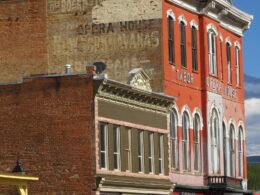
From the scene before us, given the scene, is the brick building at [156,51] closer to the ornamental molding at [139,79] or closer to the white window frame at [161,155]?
the white window frame at [161,155]

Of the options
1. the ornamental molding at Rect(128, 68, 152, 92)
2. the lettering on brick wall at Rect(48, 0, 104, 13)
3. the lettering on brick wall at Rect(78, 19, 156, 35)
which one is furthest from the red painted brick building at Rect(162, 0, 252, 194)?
the lettering on brick wall at Rect(48, 0, 104, 13)

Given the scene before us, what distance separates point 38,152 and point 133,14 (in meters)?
12.4

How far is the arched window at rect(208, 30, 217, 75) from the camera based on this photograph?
207 ft

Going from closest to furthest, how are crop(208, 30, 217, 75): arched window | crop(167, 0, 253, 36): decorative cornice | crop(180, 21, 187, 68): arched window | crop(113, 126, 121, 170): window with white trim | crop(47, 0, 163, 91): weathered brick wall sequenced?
crop(113, 126, 121, 170): window with white trim → crop(47, 0, 163, 91): weathered brick wall → crop(180, 21, 187, 68): arched window → crop(167, 0, 253, 36): decorative cornice → crop(208, 30, 217, 75): arched window

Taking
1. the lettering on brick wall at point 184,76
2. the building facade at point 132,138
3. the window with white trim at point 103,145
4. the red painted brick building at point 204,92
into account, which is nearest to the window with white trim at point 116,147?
the building facade at point 132,138

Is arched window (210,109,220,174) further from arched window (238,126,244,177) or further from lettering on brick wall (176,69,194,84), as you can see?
arched window (238,126,244,177)

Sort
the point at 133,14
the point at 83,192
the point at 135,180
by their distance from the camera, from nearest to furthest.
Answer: the point at 83,192 < the point at 135,180 < the point at 133,14

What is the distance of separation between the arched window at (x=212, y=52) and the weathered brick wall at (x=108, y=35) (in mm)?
6820

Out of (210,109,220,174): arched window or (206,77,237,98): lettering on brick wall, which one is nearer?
(206,77,237,98): lettering on brick wall

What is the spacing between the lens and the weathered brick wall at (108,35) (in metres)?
57.2

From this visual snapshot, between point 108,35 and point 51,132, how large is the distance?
444 inches

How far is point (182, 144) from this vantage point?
5944 cm

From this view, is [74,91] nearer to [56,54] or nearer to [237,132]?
[56,54]

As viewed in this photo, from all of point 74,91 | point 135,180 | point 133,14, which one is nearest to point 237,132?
point 133,14
